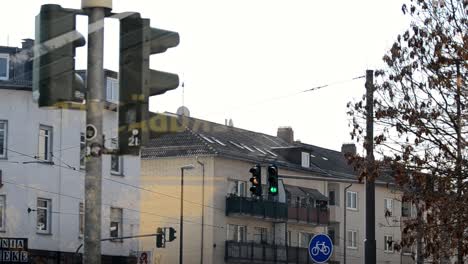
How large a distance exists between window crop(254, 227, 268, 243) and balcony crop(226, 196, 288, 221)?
43.6 inches

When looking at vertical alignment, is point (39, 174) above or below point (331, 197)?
below

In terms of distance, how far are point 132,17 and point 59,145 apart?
37.1 metres

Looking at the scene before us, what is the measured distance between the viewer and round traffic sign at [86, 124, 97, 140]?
29.6 ft

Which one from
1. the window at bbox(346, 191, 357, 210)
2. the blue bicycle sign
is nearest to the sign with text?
the blue bicycle sign

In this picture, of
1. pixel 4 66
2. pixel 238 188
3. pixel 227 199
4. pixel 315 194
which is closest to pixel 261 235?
pixel 238 188

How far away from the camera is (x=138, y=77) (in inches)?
347

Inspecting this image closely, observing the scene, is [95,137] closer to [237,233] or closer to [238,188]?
[237,233]

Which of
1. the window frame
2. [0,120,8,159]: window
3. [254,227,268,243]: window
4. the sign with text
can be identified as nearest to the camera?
the sign with text

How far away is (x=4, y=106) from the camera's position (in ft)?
145

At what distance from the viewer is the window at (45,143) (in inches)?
1766

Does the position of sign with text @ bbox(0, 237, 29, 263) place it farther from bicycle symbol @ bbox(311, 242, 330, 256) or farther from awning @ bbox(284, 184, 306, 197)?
awning @ bbox(284, 184, 306, 197)

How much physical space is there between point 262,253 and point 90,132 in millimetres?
57301

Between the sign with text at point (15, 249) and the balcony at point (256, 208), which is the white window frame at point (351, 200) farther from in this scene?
the sign with text at point (15, 249)

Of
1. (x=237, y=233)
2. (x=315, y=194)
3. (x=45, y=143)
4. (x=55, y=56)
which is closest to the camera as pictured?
(x=55, y=56)
